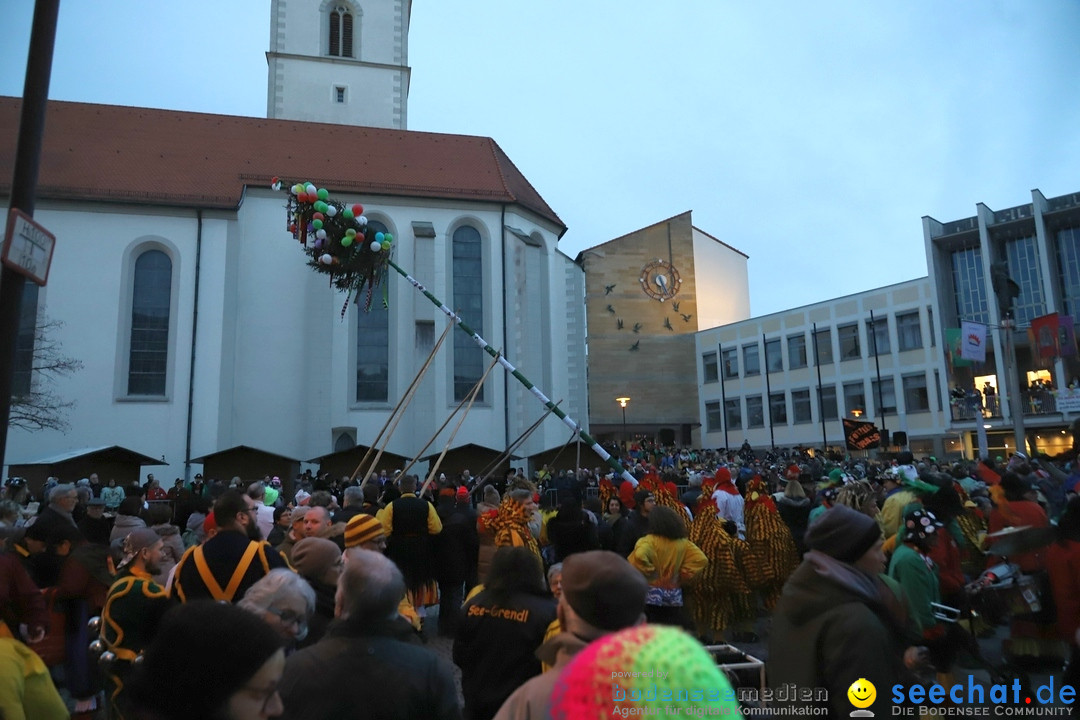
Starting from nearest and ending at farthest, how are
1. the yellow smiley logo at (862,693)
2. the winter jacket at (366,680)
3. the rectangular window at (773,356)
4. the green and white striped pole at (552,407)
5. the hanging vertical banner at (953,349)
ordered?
the winter jacket at (366,680)
the yellow smiley logo at (862,693)
the green and white striped pole at (552,407)
the hanging vertical banner at (953,349)
the rectangular window at (773,356)

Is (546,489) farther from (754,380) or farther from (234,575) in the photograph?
(754,380)

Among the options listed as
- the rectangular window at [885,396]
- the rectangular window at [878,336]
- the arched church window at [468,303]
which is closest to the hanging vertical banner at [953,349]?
the rectangular window at [878,336]

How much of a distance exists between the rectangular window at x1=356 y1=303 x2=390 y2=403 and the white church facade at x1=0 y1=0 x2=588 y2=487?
0.24ft

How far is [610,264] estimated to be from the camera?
147 ft

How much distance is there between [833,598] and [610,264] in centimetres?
4280

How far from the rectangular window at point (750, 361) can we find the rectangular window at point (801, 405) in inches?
108

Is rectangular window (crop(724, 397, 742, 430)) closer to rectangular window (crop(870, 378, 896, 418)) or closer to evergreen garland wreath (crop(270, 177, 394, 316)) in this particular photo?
rectangular window (crop(870, 378, 896, 418))

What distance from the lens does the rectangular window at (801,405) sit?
3944 cm

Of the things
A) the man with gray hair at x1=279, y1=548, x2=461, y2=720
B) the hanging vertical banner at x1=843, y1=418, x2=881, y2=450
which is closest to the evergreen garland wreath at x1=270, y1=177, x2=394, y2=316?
the hanging vertical banner at x1=843, y1=418, x2=881, y2=450

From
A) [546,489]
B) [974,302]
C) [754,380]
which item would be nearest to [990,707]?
[546,489]

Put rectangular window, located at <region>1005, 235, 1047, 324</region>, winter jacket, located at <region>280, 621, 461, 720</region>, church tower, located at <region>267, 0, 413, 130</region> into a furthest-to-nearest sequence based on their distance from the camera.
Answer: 1. church tower, located at <region>267, 0, 413, 130</region>
2. rectangular window, located at <region>1005, 235, 1047, 324</region>
3. winter jacket, located at <region>280, 621, 461, 720</region>

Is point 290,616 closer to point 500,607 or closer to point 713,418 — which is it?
point 500,607

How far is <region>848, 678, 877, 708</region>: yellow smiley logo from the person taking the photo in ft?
8.32

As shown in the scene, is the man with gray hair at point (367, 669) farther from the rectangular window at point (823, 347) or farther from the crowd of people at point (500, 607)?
the rectangular window at point (823, 347)
